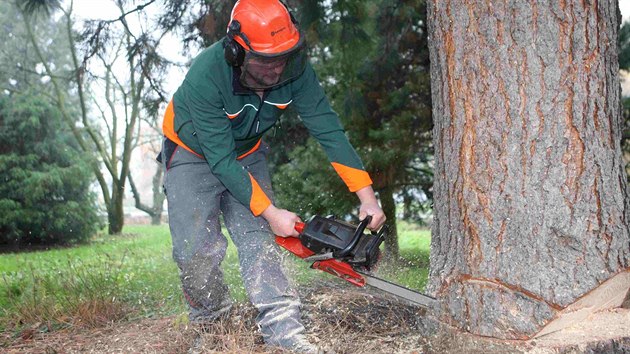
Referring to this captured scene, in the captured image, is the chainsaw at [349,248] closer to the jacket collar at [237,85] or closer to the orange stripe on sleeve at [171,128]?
the jacket collar at [237,85]

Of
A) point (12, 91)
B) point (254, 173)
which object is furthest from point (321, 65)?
point (12, 91)

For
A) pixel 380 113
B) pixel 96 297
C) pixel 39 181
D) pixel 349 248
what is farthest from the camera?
pixel 39 181

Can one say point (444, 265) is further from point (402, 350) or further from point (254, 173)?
point (254, 173)

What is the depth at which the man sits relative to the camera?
116 inches

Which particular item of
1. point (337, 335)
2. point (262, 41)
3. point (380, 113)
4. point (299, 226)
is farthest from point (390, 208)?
point (262, 41)

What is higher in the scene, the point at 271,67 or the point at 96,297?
the point at 271,67

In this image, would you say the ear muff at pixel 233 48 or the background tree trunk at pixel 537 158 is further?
the ear muff at pixel 233 48

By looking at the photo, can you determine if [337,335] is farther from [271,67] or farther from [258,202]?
[271,67]

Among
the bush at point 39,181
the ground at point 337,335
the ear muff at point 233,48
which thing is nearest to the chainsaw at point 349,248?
the ground at point 337,335

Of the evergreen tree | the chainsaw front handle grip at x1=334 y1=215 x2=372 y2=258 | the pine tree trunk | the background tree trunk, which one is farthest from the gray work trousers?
the pine tree trunk

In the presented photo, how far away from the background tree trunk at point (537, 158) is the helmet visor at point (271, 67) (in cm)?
73

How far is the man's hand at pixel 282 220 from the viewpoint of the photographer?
298cm

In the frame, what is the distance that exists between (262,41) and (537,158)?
1.29 meters

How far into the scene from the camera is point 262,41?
2.90m
